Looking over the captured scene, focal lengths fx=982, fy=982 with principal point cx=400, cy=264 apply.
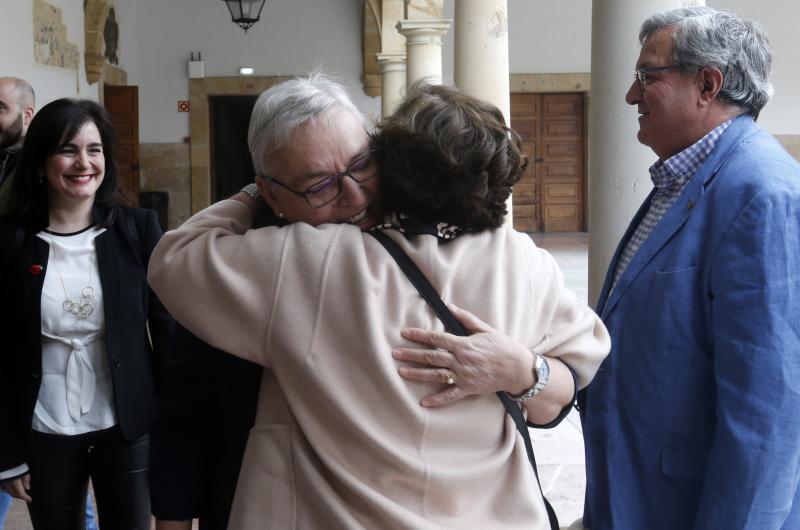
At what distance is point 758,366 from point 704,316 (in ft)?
0.51

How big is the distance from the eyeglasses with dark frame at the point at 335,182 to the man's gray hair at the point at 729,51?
2.60 ft

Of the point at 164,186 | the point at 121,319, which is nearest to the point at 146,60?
the point at 164,186

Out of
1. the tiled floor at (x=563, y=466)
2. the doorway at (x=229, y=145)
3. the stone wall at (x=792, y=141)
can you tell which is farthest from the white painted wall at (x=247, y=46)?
the tiled floor at (x=563, y=466)

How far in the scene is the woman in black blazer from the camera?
2490mm

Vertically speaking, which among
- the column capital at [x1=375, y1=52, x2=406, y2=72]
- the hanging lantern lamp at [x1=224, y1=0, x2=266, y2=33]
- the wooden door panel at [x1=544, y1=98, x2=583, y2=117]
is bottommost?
the wooden door panel at [x1=544, y1=98, x2=583, y2=117]

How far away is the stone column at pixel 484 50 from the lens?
19.0 ft

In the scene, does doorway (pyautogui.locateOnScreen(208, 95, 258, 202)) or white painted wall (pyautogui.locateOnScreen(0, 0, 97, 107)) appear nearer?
white painted wall (pyautogui.locateOnScreen(0, 0, 97, 107))

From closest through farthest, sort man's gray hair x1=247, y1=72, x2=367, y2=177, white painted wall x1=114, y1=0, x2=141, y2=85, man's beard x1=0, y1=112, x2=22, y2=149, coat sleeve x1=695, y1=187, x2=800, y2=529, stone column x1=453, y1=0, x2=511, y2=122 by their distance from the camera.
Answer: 1. man's gray hair x1=247, y1=72, x2=367, y2=177
2. coat sleeve x1=695, y1=187, x2=800, y2=529
3. man's beard x1=0, y1=112, x2=22, y2=149
4. stone column x1=453, y1=0, x2=511, y2=122
5. white painted wall x1=114, y1=0, x2=141, y2=85

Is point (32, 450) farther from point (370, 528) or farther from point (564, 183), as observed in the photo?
point (564, 183)

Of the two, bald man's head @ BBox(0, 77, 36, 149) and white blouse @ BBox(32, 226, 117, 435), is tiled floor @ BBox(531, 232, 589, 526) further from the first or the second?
bald man's head @ BBox(0, 77, 36, 149)

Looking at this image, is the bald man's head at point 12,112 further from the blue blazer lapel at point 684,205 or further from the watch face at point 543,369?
the watch face at point 543,369

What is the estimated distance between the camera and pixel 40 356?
2.48 m

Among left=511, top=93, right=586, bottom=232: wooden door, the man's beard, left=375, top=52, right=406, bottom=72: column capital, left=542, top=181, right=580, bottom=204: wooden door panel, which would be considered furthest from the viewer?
left=542, top=181, right=580, bottom=204: wooden door panel

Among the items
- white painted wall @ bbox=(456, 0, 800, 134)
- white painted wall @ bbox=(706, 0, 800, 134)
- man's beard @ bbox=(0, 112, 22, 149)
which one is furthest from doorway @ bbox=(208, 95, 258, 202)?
man's beard @ bbox=(0, 112, 22, 149)
